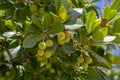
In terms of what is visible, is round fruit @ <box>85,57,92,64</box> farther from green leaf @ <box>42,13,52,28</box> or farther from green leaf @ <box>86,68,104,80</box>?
green leaf @ <box>42,13,52,28</box>

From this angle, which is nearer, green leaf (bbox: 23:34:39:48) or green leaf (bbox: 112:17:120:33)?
green leaf (bbox: 23:34:39:48)

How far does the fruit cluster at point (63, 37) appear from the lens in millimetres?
1189

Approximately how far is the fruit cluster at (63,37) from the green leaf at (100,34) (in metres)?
0.10

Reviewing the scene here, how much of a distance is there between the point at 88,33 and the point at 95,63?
0.45 ft

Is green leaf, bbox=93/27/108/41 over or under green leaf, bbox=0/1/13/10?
under

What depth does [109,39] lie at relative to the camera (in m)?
1.25

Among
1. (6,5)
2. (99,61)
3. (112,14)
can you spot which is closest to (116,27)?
(112,14)

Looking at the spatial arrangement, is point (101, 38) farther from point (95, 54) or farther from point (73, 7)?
point (73, 7)

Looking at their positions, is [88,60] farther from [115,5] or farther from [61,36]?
[115,5]

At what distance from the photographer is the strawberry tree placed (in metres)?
1.22

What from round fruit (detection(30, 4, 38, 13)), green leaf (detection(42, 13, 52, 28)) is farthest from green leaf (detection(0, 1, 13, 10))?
green leaf (detection(42, 13, 52, 28))

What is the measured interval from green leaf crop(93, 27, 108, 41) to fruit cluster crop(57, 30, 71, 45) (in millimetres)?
99

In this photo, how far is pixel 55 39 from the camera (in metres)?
1.24

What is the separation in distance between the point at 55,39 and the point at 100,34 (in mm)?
156
